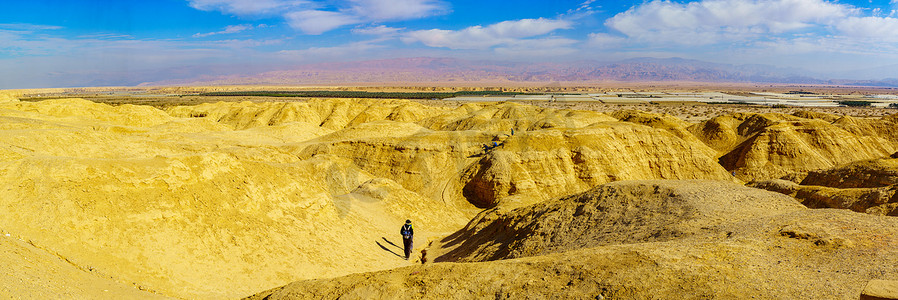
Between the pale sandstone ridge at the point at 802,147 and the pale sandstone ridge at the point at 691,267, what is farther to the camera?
the pale sandstone ridge at the point at 802,147

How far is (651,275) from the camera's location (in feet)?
26.7

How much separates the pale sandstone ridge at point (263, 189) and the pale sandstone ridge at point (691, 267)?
3.15 meters

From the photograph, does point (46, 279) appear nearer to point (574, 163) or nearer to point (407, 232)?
point (407, 232)

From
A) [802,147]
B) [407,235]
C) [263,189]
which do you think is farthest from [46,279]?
[802,147]

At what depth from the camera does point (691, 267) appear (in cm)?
830

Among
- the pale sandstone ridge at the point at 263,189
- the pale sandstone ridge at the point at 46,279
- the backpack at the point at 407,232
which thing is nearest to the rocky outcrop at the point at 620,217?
the backpack at the point at 407,232

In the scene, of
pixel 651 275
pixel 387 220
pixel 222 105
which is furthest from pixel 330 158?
pixel 222 105

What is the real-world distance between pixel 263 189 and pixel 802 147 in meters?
39.5

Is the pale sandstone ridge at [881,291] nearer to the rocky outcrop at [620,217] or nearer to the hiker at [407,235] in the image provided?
the rocky outcrop at [620,217]

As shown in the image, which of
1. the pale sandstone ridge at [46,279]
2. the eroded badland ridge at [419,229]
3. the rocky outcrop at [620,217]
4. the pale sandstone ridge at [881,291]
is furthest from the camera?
the rocky outcrop at [620,217]

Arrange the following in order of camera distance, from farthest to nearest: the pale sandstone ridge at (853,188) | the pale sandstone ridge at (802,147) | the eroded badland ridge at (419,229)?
→ 1. the pale sandstone ridge at (802,147)
2. the pale sandstone ridge at (853,188)
3. the eroded badland ridge at (419,229)

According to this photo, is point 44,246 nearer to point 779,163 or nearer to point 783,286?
point 783,286

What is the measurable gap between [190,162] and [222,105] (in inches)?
2476

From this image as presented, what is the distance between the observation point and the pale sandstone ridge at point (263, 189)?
35.2ft
